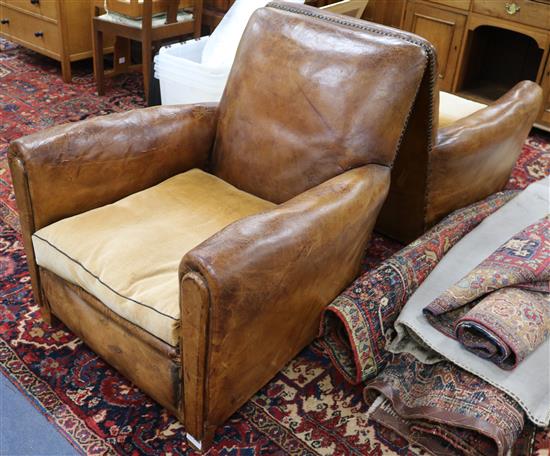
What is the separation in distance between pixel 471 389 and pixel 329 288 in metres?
0.45

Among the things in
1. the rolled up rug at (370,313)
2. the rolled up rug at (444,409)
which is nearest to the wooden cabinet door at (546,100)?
the rolled up rug at (370,313)

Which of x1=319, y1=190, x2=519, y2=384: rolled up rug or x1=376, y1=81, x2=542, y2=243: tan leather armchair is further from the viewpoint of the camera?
x1=376, y1=81, x2=542, y2=243: tan leather armchair

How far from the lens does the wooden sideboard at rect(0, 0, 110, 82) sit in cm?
365

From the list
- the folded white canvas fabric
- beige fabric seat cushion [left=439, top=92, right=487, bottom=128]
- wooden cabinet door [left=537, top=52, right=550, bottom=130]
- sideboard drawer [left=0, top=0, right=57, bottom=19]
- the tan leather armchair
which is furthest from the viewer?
sideboard drawer [left=0, top=0, right=57, bottom=19]

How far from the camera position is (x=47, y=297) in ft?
6.09

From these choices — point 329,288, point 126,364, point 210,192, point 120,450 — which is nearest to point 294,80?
point 210,192

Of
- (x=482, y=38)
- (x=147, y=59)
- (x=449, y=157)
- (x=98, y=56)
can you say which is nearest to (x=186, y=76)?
(x=147, y=59)

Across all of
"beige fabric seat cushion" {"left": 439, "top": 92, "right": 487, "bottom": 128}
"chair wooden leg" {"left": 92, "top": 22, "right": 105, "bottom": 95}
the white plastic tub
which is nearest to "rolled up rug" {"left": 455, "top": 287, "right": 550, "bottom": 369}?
"beige fabric seat cushion" {"left": 439, "top": 92, "right": 487, "bottom": 128}

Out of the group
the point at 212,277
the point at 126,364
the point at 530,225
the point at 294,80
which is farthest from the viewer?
the point at 530,225

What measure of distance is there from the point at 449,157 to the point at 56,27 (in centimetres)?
263

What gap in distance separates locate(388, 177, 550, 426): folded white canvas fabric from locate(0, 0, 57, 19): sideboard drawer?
9.09 ft

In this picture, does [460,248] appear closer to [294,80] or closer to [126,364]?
[294,80]

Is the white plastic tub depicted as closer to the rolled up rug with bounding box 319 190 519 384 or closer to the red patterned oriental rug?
the red patterned oriental rug

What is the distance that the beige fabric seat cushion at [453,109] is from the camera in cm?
247
